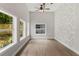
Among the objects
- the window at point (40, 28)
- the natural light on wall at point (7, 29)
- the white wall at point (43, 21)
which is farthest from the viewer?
the window at point (40, 28)

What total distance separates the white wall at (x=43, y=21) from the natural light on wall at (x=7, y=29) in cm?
815

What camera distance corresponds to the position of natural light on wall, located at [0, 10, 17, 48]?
5.78 meters

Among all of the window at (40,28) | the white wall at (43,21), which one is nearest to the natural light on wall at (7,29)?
the white wall at (43,21)

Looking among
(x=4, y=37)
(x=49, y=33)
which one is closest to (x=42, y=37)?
(x=49, y=33)

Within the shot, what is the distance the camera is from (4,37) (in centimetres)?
617

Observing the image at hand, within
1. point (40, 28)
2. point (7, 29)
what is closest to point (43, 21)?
point (40, 28)

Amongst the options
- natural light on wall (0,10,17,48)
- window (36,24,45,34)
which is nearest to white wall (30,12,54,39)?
window (36,24,45,34)

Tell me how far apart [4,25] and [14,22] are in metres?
1.38

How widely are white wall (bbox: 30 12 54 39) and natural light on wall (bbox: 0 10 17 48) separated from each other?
815cm

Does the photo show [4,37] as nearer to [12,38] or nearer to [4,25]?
[4,25]

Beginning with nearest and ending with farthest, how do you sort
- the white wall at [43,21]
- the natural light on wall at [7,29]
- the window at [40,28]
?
the natural light on wall at [7,29], the white wall at [43,21], the window at [40,28]

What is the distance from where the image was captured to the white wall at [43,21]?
15633mm

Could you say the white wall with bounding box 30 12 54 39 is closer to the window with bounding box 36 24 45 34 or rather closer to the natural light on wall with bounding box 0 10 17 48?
the window with bounding box 36 24 45 34

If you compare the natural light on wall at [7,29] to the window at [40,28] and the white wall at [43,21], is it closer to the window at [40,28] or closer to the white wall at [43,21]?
the white wall at [43,21]
